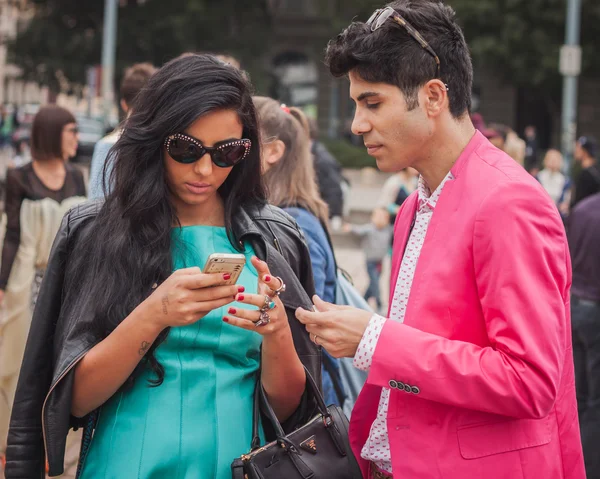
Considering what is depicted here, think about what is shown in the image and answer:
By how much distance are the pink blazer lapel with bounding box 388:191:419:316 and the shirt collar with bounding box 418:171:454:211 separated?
3.6 inches

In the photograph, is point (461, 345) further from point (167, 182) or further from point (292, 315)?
point (167, 182)

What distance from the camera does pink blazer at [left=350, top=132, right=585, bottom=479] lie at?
6.66 feet

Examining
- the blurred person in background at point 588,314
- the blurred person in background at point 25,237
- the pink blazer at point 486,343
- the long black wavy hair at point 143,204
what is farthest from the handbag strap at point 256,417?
the blurred person in background at point 25,237

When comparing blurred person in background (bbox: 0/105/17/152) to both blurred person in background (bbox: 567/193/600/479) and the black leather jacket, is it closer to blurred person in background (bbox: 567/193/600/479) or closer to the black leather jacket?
blurred person in background (bbox: 567/193/600/479)

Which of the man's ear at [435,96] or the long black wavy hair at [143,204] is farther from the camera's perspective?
the long black wavy hair at [143,204]

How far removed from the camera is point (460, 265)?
2.14 meters

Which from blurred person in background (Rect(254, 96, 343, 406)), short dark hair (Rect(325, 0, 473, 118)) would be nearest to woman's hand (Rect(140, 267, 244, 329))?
short dark hair (Rect(325, 0, 473, 118))

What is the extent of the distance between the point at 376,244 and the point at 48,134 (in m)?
5.33

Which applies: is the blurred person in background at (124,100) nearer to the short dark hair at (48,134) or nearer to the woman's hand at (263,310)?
the short dark hair at (48,134)

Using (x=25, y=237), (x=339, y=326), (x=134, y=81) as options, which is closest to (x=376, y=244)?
(x=25, y=237)

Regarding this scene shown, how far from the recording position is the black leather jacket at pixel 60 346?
2395mm

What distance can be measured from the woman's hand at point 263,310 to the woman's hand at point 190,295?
43mm

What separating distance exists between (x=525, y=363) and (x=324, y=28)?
37.6 metres

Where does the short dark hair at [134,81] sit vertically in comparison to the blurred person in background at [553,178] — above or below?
above
